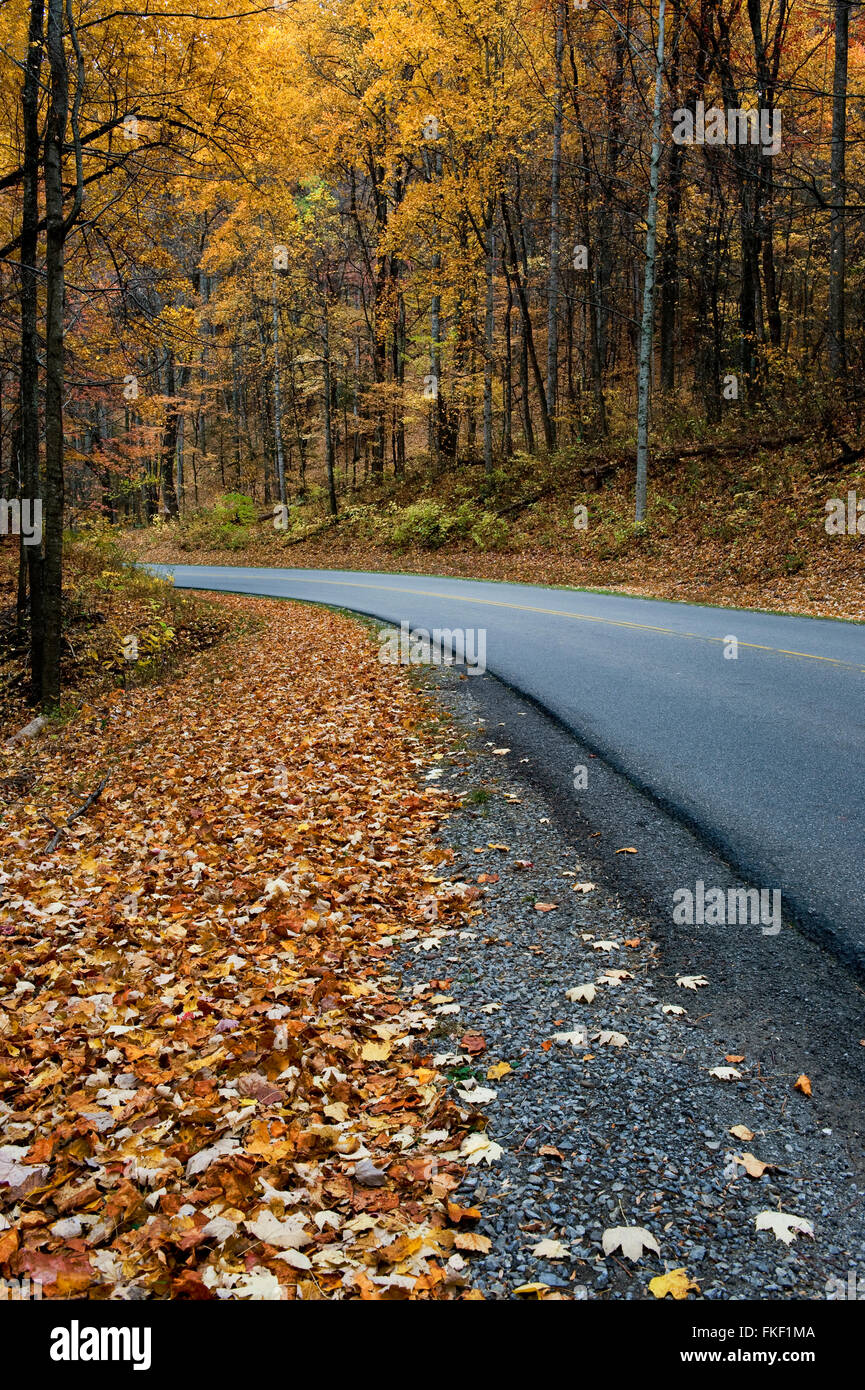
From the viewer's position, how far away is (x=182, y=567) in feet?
97.6

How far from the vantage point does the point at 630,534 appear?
2053cm

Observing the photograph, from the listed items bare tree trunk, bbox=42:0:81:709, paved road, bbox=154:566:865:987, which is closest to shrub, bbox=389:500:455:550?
paved road, bbox=154:566:865:987

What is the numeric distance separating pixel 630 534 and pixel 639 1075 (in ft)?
60.7

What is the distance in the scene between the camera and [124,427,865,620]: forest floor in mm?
16125

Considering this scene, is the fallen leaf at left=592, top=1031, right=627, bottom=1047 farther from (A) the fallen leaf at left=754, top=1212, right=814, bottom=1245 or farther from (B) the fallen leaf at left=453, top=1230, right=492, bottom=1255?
(B) the fallen leaf at left=453, top=1230, right=492, bottom=1255

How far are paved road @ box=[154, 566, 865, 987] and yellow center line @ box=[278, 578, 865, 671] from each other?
0.14 feet

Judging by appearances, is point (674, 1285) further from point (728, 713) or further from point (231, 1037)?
point (728, 713)

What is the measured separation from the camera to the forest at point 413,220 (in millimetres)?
11695

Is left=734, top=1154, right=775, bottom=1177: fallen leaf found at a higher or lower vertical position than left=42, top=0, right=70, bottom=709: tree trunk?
lower
